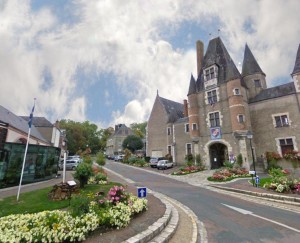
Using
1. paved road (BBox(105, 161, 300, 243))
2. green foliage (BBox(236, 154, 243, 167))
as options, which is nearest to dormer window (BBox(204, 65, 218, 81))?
green foliage (BBox(236, 154, 243, 167))

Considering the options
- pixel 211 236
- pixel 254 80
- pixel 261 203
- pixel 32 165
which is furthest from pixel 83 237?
pixel 254 80

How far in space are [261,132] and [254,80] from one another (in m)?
7.51

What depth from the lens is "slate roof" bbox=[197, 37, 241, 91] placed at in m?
26.3

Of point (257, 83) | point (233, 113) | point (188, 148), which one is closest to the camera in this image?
point (233, 113)

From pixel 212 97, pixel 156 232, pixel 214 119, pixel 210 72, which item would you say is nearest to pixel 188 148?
pixel 214 119

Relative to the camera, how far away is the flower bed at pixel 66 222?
440cm

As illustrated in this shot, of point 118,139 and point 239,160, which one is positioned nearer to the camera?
point 239,160

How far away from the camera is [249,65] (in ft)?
93.1

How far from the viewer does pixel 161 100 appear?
3947cm

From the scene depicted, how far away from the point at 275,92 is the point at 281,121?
3.92 m

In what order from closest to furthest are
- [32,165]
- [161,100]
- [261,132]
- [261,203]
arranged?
[261,203] < [32,165] < [261,132] < [161,100]

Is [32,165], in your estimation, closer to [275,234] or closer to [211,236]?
[211,236]

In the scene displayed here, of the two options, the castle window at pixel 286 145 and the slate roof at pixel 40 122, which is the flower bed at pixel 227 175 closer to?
the castle window at pixel 286 145

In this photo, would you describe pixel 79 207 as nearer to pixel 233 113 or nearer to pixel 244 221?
pixel 244 221
